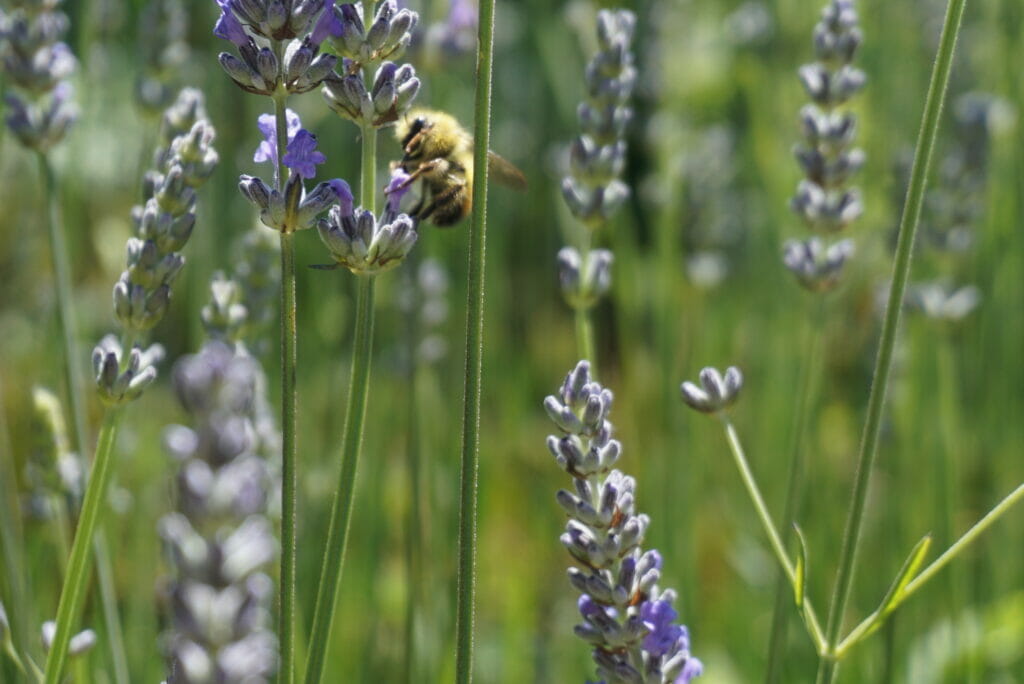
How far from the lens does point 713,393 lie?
127 centimetres

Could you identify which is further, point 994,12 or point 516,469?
point 516,469

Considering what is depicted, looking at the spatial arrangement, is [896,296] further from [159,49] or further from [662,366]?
[662,366]

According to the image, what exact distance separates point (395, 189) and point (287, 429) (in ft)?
1.01

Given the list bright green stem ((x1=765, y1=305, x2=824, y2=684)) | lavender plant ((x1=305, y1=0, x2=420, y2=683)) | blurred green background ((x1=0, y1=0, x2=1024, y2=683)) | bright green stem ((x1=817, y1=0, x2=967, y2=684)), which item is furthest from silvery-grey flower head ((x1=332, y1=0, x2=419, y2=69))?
blurred green background ((x1=0, y1=0, x2=1024, y2=683))

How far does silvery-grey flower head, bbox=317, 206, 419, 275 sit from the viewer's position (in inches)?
39.6

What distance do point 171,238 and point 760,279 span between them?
234cm

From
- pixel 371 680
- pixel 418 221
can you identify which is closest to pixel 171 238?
pixel 418 221

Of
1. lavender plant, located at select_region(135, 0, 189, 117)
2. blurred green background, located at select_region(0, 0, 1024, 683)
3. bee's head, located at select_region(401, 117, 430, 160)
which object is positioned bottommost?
blurred green background, located at select_region(0, 0, 1024, 683)

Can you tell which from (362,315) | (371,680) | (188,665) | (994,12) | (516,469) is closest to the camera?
(188,665)

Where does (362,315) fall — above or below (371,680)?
above

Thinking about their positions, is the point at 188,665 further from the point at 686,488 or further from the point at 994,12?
the point at 994,12

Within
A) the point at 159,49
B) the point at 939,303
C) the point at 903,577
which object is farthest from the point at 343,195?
the point at 939,303

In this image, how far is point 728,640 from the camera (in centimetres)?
250

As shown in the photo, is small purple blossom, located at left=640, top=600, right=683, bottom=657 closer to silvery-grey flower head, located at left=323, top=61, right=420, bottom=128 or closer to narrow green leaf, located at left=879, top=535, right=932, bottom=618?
narrow green leaf, located at left=879, top=535, right=932, bottom=618
